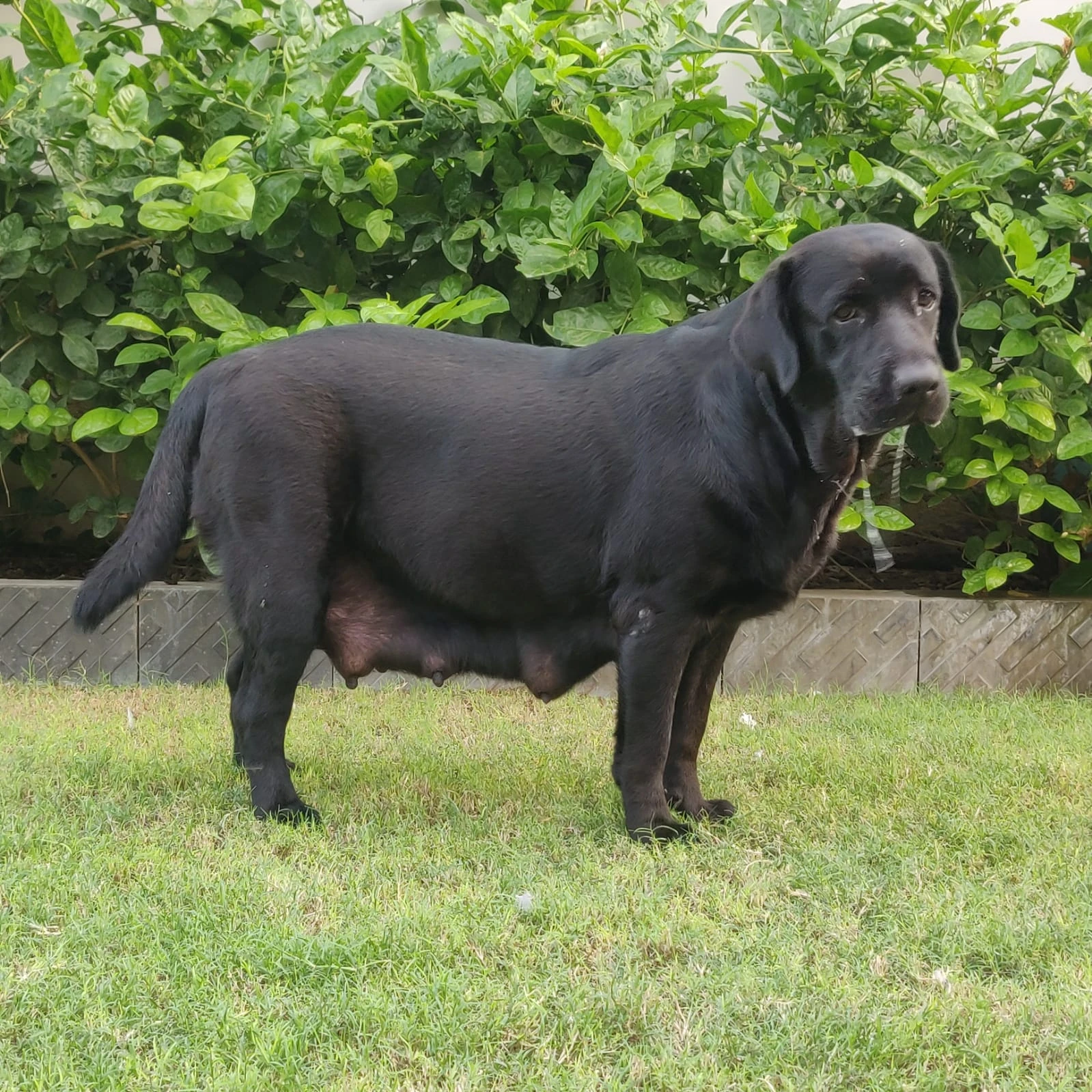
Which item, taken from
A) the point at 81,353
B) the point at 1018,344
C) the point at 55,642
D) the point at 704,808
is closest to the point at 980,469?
the point at 1018,344

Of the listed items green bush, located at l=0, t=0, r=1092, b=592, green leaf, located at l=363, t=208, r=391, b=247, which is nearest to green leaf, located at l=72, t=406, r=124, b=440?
green bush, located at l=0, t=0, r=1092, b=592

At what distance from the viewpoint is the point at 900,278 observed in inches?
102

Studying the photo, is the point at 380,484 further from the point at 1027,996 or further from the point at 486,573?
the point at 1027,996

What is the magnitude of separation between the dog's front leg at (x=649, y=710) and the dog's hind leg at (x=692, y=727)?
214 millimetres

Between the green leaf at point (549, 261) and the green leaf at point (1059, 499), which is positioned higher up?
the green leaf at point (549, 261)

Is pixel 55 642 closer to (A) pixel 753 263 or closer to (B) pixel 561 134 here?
(B) pixel 561 134

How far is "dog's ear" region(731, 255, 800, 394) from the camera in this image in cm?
260

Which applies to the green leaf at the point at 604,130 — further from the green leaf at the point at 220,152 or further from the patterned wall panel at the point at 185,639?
the patterned wall panel at the point at 185,639

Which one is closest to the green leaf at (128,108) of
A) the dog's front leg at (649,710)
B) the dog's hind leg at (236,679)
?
the dog's hind leg at (236,679)

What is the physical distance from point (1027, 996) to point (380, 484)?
6.26 feet

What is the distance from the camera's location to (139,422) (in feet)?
14.6

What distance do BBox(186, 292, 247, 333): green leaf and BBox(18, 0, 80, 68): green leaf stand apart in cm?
102

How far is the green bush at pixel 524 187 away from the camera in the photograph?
4223mm

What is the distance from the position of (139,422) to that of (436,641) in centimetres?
199
